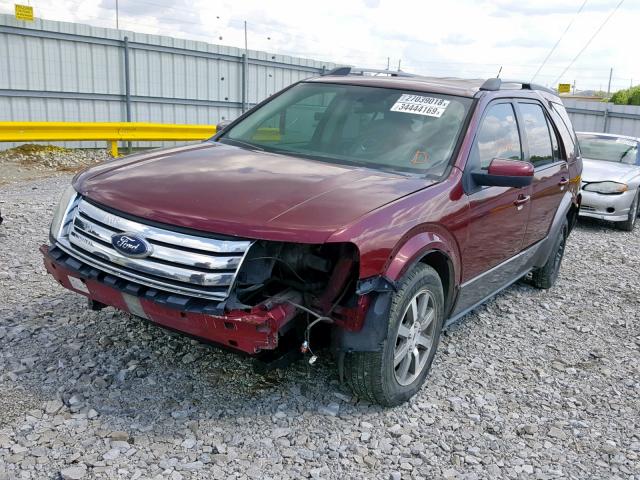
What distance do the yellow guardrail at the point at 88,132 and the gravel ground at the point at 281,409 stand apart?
6.92 meters

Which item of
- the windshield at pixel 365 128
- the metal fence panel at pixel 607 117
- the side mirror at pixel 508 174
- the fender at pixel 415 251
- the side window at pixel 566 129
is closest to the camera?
the fender at pixel 415 251

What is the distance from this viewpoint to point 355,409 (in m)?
3.58

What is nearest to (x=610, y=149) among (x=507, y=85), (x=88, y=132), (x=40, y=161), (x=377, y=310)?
(x=507, y=85)

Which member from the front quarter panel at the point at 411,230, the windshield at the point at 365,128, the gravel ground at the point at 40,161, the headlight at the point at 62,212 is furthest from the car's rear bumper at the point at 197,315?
the gravel ground at the point at 40,161

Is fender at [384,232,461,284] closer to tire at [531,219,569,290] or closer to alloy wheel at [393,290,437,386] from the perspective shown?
alloy wheel at [393,290,437,386]

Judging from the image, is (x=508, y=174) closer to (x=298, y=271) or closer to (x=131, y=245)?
(x=298, y=271)

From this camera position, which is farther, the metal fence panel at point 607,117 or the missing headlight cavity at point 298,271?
the metal fence panel at point 607,117

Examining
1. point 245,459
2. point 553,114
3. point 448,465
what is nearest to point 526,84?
point 553,114

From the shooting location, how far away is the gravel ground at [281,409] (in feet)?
9.91

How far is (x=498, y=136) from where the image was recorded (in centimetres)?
451

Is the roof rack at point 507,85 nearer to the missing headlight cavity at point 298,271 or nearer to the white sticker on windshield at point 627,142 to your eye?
the missing headlight cavity at point 298,271

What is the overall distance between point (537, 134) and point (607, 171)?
5861 mm

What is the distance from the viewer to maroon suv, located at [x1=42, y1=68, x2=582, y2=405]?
304 cm

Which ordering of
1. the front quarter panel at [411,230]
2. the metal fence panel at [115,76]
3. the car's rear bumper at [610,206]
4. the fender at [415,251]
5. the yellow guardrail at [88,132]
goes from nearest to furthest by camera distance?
the front quarter panel at [411,230] → the fender at [415,251] → the car's rear bumper at [610,206] → the yellow guardrail at [88,132] → the metal fence panel at [115,76]
